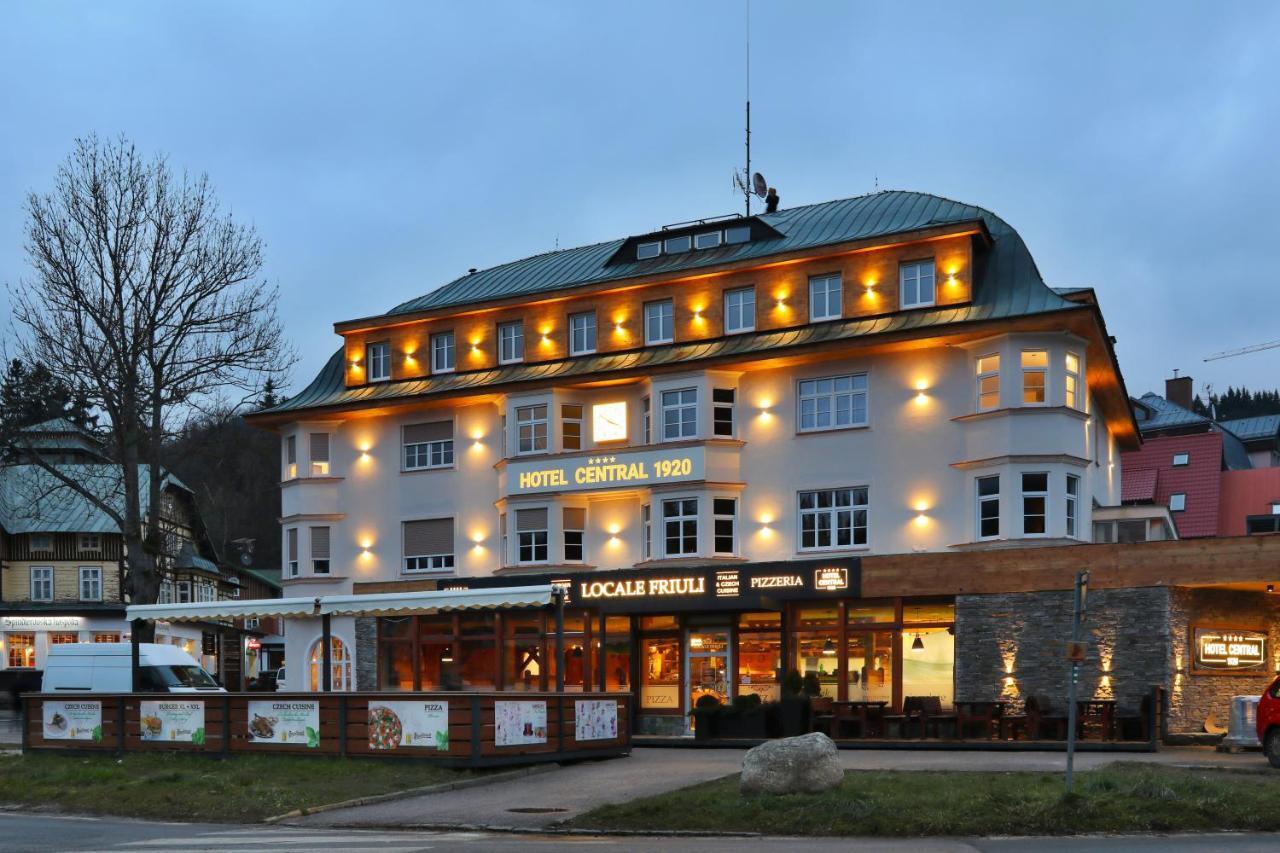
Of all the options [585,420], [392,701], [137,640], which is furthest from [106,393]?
[392,701]

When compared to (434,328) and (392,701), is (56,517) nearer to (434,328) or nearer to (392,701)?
(434,328)

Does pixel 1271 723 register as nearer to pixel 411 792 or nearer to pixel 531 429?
pixel 411 792

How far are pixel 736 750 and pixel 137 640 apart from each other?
11802 mm

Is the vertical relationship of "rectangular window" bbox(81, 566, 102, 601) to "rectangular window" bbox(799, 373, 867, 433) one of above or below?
below

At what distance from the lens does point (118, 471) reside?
3894cm

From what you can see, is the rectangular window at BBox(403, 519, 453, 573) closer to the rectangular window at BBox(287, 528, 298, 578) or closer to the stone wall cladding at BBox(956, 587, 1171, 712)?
the rectangular window at BBox(287, 528, 298, 578)

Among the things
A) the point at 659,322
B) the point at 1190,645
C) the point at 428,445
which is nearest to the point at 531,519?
the point at 428,445

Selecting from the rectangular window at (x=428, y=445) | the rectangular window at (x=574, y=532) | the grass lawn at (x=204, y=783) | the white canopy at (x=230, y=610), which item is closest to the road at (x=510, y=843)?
the grass lawn at (x=204, y=783)

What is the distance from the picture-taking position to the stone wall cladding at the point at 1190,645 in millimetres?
29781

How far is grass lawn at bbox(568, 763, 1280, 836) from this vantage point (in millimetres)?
16516

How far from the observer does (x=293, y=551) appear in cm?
4528

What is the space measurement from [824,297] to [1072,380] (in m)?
6.38

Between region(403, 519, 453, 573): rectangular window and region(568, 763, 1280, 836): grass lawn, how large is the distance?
24687 mm

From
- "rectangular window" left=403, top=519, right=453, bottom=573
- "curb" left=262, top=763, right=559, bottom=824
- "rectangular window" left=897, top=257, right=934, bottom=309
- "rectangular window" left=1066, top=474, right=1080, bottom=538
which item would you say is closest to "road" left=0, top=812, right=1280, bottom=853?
"curb" left=262, top=763, right=559, bottom=824
